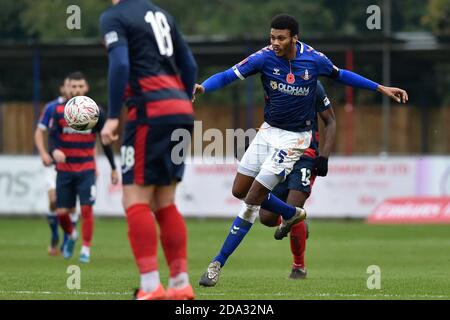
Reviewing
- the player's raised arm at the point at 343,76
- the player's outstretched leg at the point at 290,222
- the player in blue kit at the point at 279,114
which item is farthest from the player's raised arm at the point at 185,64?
the player's outstretched leg at the point at 290,222

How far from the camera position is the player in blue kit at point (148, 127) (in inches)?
291

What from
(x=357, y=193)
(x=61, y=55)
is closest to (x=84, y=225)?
(x=357, y=193)

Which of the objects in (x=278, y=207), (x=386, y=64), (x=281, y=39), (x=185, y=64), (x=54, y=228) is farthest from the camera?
(x=386, y=64)

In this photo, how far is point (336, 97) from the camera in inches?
1218

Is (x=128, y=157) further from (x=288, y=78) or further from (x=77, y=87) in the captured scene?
(x=77, y=87)

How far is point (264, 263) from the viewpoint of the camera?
13758 mm

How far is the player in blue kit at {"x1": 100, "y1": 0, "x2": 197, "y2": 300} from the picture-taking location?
7.40m

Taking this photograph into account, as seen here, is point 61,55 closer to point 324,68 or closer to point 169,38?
point 324,68

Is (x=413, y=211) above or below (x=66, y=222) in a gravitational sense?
below

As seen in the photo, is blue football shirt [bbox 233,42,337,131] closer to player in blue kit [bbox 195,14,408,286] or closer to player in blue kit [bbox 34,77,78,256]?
player in blue kit [bbox 195,14,408,286]

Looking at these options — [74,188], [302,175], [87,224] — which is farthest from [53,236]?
A: [302,175]

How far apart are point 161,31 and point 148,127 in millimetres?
685

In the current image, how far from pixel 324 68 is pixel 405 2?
20.5 m

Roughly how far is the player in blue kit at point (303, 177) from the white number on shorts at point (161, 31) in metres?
3.50
